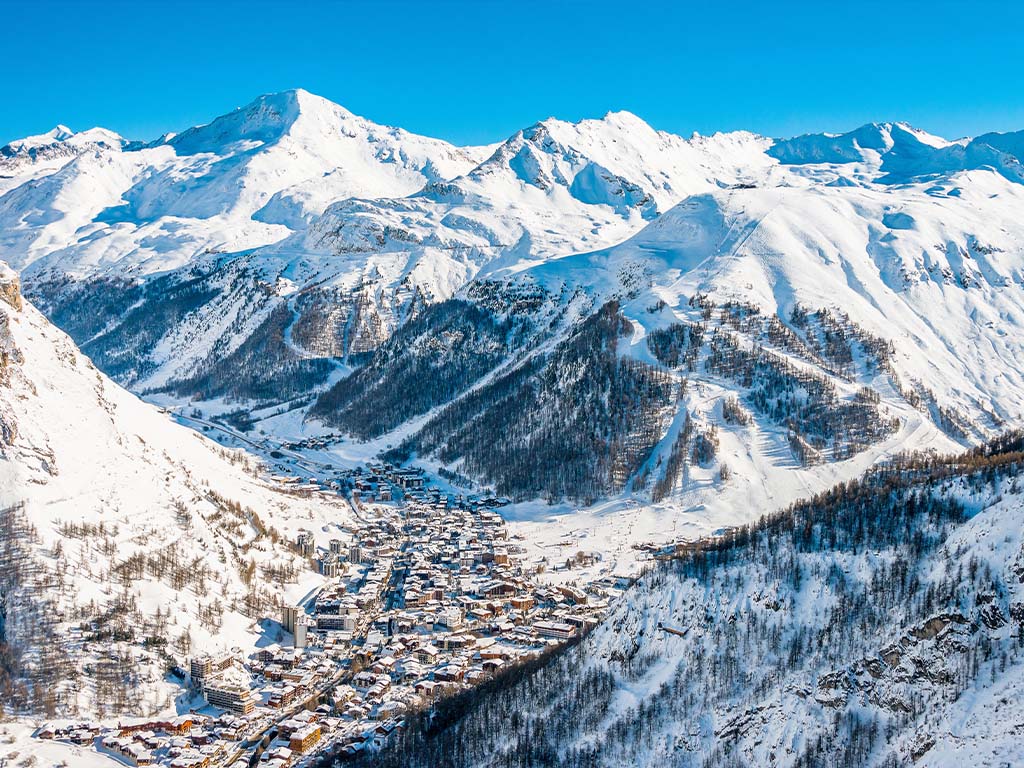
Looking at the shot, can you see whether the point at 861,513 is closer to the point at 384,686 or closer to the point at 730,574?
the point at 730,574

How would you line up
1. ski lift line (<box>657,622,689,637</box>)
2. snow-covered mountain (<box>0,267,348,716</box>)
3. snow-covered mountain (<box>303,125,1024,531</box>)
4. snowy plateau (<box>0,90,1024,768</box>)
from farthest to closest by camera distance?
1. snow-covered mountain (<box>303,125,1024,531</box>)
2. snow-covered mountain (<box>0,267,348,716</box>)
3. ski lift line (<box>657,622,689,637</box>)
4. snowy plateau (<box>0,90,1024,768</box>)

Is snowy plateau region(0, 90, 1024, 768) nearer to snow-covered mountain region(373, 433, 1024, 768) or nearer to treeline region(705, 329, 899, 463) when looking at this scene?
snow-covered mountain region(373, 433, 1024, 768)

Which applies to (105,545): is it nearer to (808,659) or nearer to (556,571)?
(556,571)

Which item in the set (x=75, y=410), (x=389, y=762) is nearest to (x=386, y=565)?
(x=75, y=410)

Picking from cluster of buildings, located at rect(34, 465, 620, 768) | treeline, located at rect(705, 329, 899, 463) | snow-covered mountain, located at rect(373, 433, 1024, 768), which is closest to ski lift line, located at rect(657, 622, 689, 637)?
snow-covered mountain, located at rect(373, 433, 1024, 768)

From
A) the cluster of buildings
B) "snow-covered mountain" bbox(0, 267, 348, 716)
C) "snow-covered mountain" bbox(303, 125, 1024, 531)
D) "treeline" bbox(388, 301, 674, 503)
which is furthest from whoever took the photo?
"treeline" bbox(388, 301, 674, 503)

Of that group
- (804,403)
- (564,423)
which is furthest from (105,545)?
(804,403)
